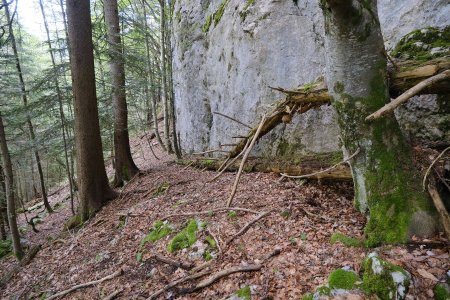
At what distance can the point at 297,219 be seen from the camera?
3.80 metres

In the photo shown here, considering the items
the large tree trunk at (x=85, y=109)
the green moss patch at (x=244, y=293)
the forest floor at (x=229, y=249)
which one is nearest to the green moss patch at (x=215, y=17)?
the large tree trunk at (x=85, y=109)

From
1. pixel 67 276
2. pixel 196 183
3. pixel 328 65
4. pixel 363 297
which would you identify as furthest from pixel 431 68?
pixel 67 276

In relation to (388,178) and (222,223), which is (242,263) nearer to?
(222,223)

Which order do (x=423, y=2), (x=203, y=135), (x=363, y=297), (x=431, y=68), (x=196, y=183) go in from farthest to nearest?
(x=203, y=135) < (x=196, y=183) < (x=423, y=2) < (x=431, y=68) < (x=363, y=297)

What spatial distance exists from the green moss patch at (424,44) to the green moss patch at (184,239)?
4.10 meters

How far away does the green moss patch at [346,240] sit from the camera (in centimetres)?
298

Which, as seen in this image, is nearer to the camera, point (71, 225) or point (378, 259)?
point (378, 259)

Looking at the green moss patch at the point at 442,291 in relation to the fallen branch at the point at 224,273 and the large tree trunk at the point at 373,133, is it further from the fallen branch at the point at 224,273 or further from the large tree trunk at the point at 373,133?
the fallen branch at the point at 224,273

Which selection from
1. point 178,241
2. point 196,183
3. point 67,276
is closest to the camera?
point 178,241

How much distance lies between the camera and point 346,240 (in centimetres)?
308

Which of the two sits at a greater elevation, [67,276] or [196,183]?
[196,183]

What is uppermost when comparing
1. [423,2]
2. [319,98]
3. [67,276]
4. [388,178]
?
[423,2]

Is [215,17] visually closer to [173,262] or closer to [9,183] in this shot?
[9,183]

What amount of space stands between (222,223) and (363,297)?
2.25 meters
